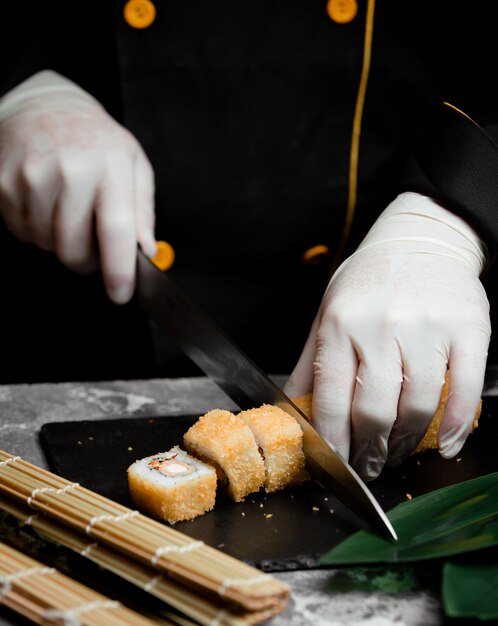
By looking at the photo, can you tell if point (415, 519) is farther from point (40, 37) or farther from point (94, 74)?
point (40, 37)

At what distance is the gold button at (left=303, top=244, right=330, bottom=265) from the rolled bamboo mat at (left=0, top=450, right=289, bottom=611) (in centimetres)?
104

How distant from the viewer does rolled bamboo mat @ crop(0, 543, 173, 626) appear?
0.90 m

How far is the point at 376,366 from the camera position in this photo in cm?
133

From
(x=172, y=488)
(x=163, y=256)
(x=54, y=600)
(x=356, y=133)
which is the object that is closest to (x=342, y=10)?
(x=356, y=133)

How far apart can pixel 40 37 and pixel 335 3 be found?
785 millimetres

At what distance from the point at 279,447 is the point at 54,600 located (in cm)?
48

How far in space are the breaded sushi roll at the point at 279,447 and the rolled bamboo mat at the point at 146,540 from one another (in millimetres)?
282

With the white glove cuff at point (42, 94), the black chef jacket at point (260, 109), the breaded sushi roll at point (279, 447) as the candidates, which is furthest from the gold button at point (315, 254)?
the breaded sushi roll at point (279, 447)

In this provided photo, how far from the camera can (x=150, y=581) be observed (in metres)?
0.95

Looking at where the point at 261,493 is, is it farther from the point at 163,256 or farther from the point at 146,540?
the point at 163,256

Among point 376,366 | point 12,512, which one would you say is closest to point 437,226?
point 376,366

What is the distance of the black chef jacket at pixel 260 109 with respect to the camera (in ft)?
6.27

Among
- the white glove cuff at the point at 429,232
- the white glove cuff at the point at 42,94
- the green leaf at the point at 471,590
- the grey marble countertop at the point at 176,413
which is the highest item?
the white glove cuff at the point at 42,94

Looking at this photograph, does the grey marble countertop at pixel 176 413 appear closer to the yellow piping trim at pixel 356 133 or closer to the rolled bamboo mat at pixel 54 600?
the rolled bamboo mat at pixel 54 600
